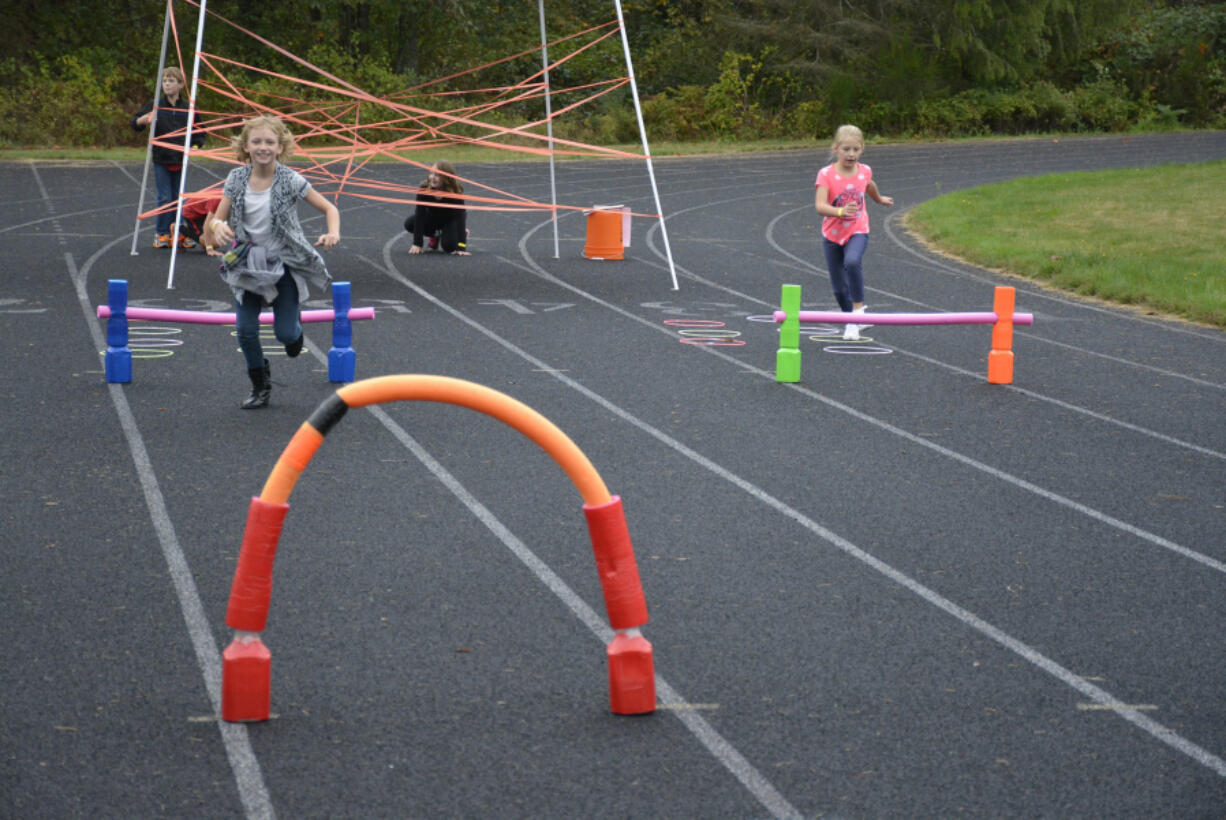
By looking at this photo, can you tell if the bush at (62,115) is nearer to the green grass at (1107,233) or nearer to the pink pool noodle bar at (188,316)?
the green grass at (1107,233)

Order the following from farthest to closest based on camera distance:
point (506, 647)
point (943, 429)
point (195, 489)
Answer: point (943, 429), point (195, 489), point (506, 647)

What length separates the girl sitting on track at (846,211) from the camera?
10.7 metres

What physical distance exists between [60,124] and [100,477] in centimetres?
2871

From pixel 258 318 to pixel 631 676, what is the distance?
4867mm

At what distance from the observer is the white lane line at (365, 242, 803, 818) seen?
3.71 meters

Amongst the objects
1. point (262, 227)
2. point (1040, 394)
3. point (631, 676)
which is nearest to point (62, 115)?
point (262, 227)

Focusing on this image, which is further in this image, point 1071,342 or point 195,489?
point 1071,342

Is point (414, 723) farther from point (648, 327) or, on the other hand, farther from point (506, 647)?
point (648, 327)

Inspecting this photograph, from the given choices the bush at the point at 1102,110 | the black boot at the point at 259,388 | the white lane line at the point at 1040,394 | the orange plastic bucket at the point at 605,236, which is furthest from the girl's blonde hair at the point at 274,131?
the bush at the point at 1102,110

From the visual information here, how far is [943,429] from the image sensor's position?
8289 millimetres

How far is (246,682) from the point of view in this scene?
13.1 ft

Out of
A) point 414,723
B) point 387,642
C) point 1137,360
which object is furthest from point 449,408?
point 1137,360

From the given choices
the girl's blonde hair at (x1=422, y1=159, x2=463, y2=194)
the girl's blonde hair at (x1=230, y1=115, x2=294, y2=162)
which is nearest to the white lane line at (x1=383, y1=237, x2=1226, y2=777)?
the girl's blonde hair at (x1=230, y1=115, x2=294, y2=162)

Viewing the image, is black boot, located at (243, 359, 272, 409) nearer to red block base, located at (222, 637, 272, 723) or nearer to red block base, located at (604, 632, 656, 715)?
red block base, located at (222, 637, 272, 723)
